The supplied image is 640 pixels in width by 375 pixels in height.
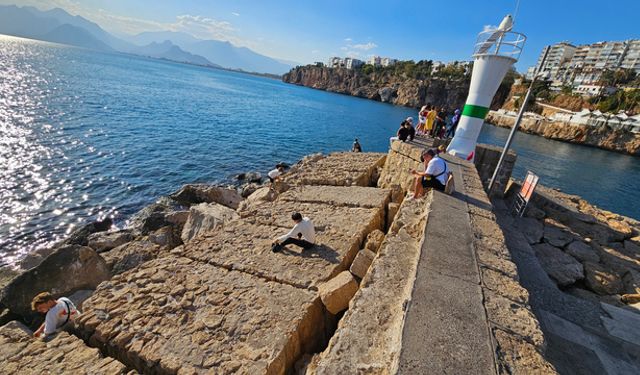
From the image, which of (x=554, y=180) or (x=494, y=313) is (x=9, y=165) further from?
(x=554, y=180)

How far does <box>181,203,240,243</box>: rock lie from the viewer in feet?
25.2

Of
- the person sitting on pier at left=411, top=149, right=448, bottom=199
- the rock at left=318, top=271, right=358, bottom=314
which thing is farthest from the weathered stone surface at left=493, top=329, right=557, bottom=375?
the person sitting on pier at left=411, top=149, right=448, bottom=199

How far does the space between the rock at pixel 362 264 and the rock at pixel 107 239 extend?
767cm

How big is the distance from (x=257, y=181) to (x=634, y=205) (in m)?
29.2

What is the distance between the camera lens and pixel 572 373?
300 centimetres

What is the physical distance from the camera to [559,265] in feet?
18.8

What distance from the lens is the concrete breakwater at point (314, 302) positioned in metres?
2.34

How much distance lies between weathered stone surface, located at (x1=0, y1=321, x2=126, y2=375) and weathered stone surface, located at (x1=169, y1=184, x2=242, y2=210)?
25.5 ft

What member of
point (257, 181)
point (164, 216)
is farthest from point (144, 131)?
point (164, 216)

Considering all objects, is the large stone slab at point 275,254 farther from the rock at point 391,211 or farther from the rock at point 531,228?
the rock at point 531,228

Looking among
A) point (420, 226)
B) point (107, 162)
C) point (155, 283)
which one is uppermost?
point (420, 226)

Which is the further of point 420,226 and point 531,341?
point 420,226

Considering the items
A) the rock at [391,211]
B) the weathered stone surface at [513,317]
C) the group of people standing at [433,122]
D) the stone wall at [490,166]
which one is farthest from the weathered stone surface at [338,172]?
the weathered stone surface at [513,317]

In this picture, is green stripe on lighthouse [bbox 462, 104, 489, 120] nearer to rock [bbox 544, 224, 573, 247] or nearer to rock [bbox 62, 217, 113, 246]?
rock [bbox 544, 224, 573, 247]
